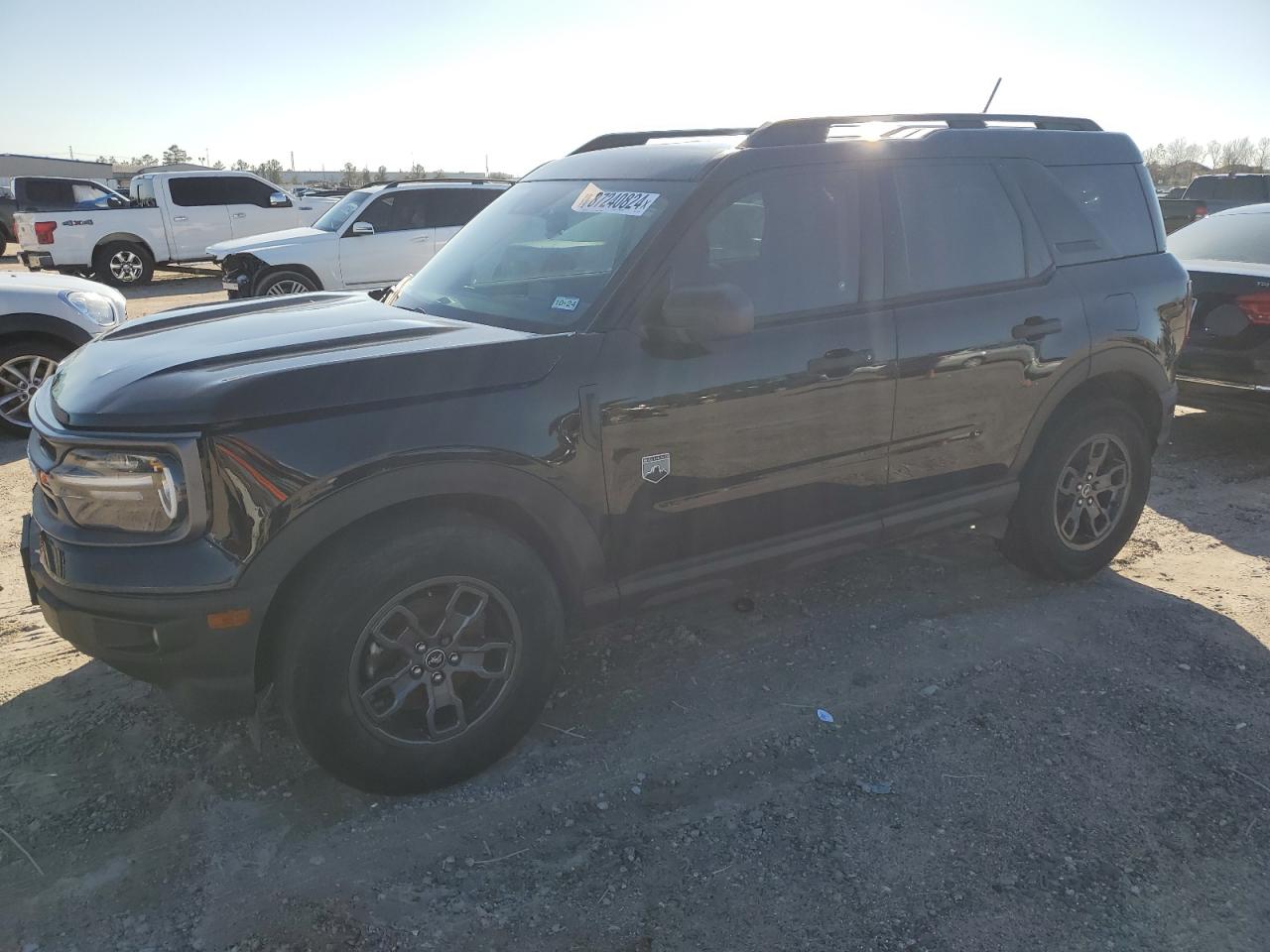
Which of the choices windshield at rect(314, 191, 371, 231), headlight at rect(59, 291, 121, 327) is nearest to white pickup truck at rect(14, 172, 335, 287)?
windshield at rect(314, 191, 371, 231)

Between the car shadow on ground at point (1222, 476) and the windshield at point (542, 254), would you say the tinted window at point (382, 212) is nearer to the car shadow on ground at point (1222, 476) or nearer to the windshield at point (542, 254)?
the windshield at point (542, 254)

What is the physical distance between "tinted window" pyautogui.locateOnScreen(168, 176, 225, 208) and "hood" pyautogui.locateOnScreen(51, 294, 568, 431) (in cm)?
1572

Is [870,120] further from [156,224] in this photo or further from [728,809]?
[156,224]

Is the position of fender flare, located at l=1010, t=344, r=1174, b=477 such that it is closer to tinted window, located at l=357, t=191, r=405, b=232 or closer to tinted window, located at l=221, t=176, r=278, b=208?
tinted window, located at l=357, t=191, r=405, b=232

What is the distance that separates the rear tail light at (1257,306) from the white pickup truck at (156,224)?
15874 millimetres

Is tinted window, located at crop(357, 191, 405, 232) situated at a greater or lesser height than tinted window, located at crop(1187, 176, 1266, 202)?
greater

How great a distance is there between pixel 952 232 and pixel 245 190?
651 inches

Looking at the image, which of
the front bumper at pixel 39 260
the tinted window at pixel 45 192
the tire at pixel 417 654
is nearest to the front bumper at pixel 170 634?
the tire at pixel 417 654

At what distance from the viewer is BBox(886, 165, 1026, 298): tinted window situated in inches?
143

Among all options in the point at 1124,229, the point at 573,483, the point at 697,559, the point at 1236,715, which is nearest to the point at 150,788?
the point at 573,483

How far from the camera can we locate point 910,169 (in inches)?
145

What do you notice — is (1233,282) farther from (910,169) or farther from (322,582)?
(322,582)

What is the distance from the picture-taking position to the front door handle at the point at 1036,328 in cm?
387

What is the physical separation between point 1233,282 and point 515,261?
527cm
